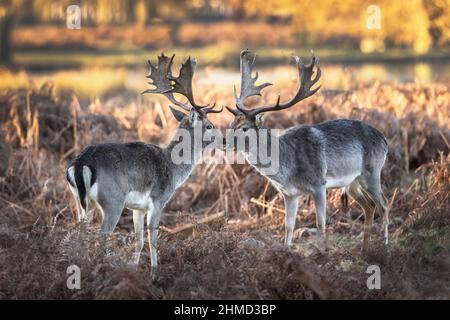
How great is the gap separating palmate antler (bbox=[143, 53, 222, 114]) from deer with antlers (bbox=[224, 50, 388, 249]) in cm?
55

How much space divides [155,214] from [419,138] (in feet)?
20.2

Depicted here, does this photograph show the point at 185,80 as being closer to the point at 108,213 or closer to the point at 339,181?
the point at 339,181

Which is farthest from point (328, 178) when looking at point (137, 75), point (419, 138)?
point (137, 75)

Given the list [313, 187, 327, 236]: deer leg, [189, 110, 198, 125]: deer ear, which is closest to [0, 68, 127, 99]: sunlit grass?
[189, 110, 198, 125]: deer ear

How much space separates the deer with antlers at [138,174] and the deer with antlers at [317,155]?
611 mm

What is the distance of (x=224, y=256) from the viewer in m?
9.84

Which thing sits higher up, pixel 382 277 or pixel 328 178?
pixel 328 178

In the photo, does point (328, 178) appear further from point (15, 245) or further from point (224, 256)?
point (15, 245)

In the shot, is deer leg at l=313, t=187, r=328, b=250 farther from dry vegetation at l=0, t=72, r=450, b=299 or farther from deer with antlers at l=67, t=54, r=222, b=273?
deer with antlers at l=67, t=54, r=222, b=273

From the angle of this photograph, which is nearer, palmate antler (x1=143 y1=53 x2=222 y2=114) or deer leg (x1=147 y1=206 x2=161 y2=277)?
deer leg (x1=147 y1=206 x2=161 y2=277)

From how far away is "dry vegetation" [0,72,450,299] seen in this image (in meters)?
8.77

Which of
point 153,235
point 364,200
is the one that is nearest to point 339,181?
point 364,200

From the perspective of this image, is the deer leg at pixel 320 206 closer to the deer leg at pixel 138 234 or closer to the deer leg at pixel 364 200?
the deer leg at pixel 364 200

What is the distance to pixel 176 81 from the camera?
35.3ft
